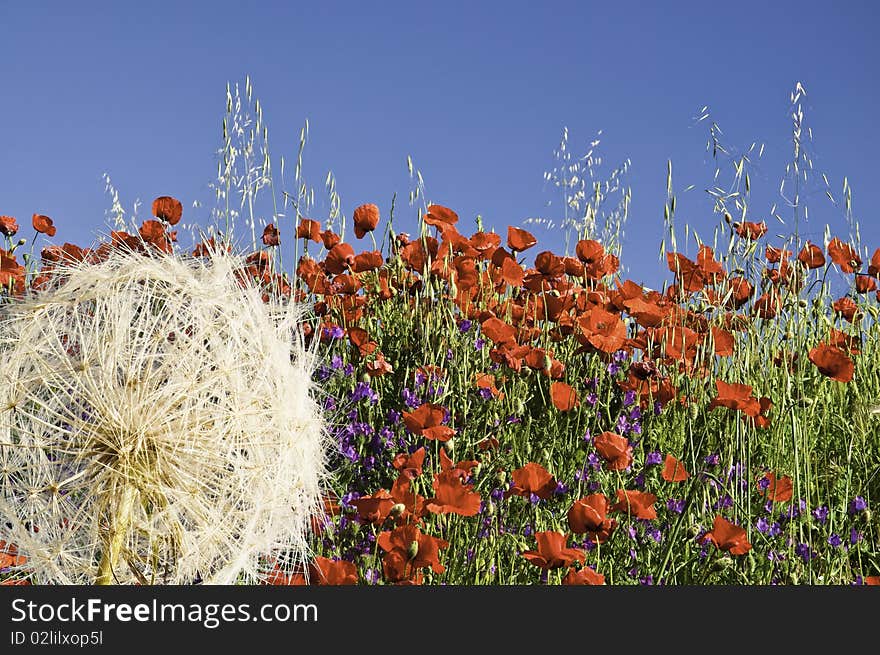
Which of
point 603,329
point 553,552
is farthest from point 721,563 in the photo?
point 603,329

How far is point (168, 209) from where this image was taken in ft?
12.8

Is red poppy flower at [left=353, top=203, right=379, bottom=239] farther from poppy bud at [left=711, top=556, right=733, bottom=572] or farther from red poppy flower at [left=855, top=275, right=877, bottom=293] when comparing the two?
red poppy flower at [left=855, top=275, right=877, bottom=293]

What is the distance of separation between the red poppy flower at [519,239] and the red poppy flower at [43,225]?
2488mm

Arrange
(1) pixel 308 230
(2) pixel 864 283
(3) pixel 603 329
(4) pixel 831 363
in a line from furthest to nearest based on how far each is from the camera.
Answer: (2) pixel 864 283 < (1) pixel 308 230 < (3) pixel 603 329 < (4) pixel 831 363

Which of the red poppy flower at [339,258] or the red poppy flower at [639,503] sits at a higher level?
the red poppy flower at [339,258]

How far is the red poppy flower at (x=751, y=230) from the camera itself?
13.1 ft

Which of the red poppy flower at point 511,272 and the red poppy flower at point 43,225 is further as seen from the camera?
the red poppy flower at point 43,225

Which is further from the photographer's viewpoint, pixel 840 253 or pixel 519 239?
pixel 840 253

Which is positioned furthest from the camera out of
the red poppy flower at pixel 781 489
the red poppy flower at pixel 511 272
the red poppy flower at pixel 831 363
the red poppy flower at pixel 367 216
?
the red poppy flower at pixel 367 216

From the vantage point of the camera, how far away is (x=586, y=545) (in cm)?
251

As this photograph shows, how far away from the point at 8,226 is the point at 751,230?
372 cm

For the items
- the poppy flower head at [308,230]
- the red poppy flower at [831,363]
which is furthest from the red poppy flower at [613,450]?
the poppy flower head at [308,230]

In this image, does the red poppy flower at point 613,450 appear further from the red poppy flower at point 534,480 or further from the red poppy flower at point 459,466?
the red poppy flower at point 459,466

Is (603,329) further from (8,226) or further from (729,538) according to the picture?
(8,226)
